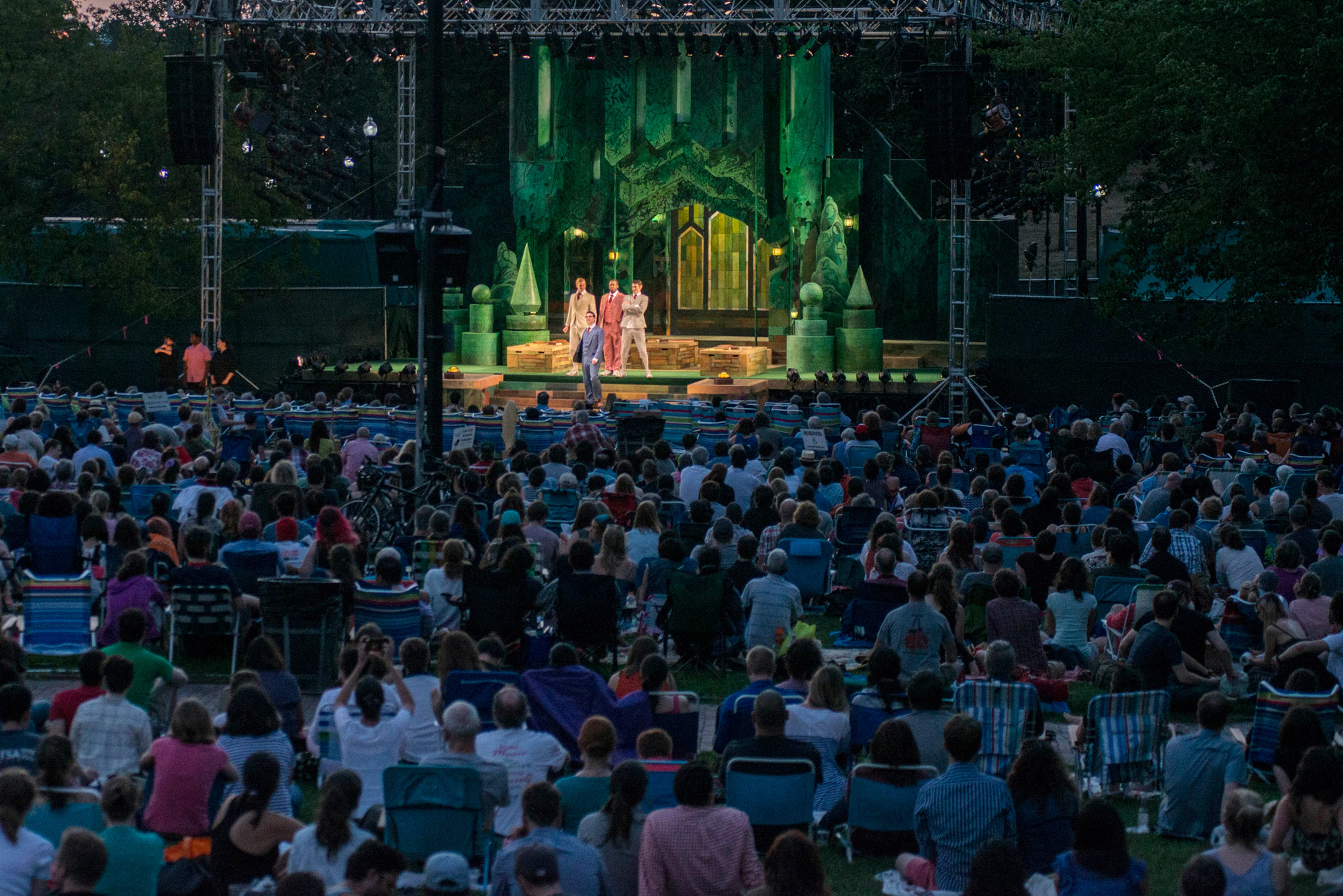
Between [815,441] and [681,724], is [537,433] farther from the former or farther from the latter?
[681,724]

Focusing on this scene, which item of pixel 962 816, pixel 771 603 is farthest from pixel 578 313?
pixel 962 816

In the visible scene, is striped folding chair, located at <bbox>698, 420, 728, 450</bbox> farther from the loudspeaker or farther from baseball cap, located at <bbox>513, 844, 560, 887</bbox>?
baseball cap, located at <bbox>513, 844, 560, 887</bbox>

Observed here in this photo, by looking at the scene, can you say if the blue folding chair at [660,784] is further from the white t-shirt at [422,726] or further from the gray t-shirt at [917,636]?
the gray t-shirt at [917,636]

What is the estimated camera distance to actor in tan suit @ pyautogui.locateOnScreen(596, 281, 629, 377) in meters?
28.4

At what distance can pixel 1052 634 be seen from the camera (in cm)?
1155

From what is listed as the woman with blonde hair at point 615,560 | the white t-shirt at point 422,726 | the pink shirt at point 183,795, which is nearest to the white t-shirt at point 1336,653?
the woman with blonde hair at point 615,560

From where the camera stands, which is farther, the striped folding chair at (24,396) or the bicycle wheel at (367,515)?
the striped folding chair at (24,396)

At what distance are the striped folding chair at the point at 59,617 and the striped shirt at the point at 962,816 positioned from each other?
581 centimetres

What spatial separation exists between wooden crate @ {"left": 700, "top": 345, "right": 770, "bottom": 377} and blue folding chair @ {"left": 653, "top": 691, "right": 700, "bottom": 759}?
19.9m

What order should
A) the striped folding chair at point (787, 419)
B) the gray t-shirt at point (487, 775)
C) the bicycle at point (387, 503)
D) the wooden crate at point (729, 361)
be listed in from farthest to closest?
the wooden crate at point (729, 361)
the striped folding chair at point (787, 419)
the bicycle at point (387, 503)
the gray t-shirt at point (487, 775)

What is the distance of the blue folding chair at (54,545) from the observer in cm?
1250

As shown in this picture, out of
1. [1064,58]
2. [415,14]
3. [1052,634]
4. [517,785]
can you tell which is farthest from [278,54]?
[517,785]

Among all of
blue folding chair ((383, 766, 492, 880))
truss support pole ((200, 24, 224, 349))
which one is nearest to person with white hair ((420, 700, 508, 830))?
blue folding chair ((383, 766, 492, 880))

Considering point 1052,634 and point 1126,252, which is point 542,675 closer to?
point 1052,634
